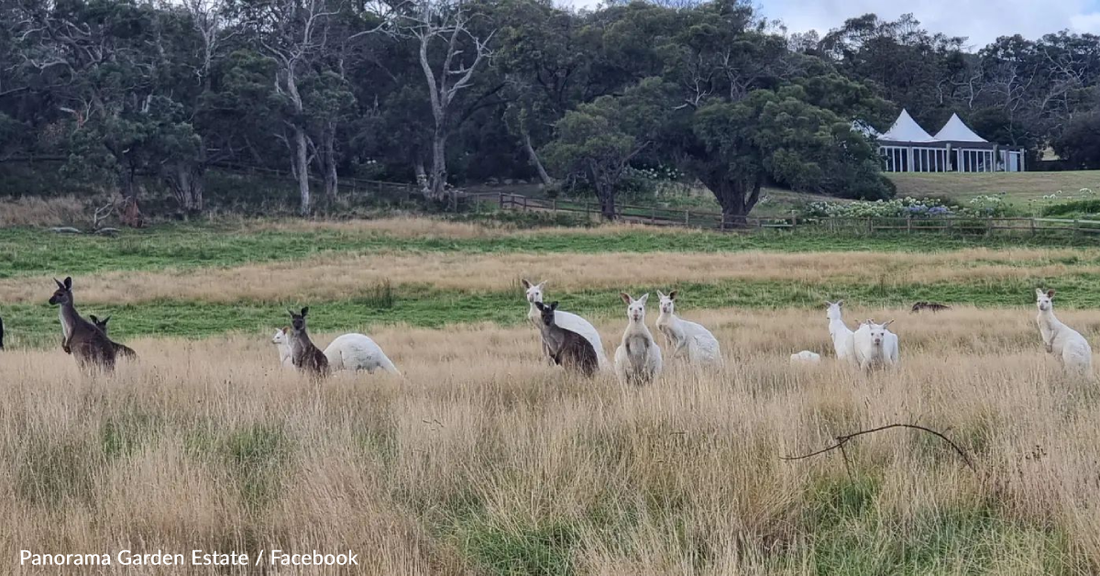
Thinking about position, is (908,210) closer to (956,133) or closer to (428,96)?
(428,96)

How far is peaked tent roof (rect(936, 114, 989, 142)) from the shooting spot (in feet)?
283

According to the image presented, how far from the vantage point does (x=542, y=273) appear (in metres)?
29.0

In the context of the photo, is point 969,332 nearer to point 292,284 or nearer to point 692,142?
point 292,284

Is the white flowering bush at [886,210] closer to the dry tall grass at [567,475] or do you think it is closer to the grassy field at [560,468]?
the grassy field at [560,468]

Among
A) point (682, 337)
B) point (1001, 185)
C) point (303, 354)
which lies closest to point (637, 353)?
point (682, 337)

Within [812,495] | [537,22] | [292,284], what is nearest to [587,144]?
[537,22]

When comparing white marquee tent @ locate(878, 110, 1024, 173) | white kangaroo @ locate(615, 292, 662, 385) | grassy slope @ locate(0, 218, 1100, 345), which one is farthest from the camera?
white marquee tent @ locate(878, 110, 1024, 173)

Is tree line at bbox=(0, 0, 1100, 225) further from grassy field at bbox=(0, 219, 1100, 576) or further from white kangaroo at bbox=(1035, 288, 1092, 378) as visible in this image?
grassy field at bbox=(0, 219, 1100, 576)

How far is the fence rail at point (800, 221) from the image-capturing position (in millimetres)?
39719

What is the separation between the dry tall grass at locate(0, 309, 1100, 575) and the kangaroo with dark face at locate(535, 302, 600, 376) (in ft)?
6.57

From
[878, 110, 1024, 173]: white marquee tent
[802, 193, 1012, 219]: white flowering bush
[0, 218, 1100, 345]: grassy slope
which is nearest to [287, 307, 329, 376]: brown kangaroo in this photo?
[0, 218, 1100, 345]: grassy slope

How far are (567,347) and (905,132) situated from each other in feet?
265

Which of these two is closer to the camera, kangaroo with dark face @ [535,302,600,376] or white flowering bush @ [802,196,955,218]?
kangaroo with dark face @ [535,302,600,376]

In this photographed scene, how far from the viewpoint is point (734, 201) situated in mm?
53062
